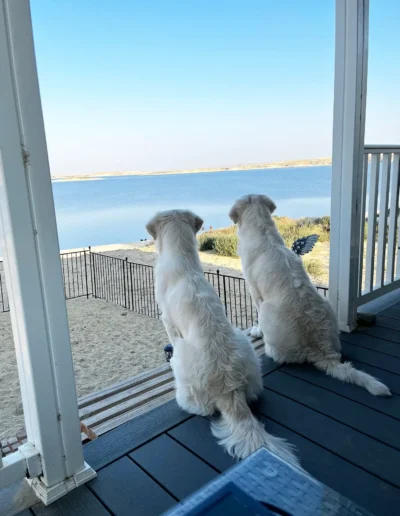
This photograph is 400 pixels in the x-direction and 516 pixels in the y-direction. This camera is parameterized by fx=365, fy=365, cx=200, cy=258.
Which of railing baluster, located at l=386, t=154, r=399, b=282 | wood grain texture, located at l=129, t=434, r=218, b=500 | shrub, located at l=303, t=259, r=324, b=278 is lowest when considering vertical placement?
shrub, located at l=303, t=259, r=324, b=278

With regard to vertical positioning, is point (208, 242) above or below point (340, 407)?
below

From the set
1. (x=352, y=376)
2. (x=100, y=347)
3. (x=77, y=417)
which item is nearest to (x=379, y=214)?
(x=352, y=376)

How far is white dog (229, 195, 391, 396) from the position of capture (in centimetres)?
210

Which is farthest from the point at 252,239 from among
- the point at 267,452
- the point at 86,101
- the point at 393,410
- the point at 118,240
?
the point at 86,101

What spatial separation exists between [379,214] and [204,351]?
6.94 feet

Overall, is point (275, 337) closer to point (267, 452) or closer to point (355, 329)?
point (355, 329)

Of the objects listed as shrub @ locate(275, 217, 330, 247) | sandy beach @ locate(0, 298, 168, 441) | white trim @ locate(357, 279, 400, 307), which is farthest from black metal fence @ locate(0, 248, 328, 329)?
white trim @ locate(357, 279, 400, 307)

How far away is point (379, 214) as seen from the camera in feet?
9.81

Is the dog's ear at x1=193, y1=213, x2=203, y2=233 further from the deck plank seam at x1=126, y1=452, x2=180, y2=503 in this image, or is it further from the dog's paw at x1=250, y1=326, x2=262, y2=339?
the deck plank seam at x1=126, y1=452, x2=180, y2=503

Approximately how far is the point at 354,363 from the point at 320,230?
361 inches

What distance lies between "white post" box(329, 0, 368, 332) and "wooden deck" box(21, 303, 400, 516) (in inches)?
29.0

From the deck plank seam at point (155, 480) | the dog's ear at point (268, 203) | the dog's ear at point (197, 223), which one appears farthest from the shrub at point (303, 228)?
the deck plank seam at point (155, 480)

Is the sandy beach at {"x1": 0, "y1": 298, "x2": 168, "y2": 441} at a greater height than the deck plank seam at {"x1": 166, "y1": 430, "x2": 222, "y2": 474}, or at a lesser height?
lesser

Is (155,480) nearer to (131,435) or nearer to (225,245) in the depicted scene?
(131,435)
